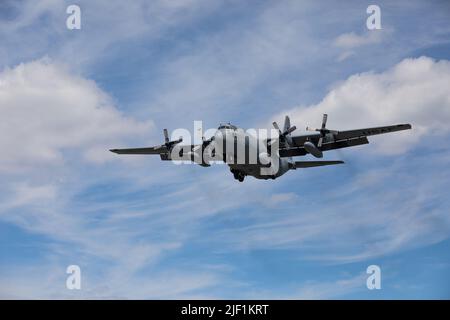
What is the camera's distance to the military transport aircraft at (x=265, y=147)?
166ft

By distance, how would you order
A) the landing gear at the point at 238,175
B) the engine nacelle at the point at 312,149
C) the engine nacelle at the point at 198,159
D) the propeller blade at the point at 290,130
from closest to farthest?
the engine nacelle at the point at 312,149 < the engine nacelle at the point at 198,159 < the propeller blade at the point at 290,130 < the landing gear at the point at 238,175

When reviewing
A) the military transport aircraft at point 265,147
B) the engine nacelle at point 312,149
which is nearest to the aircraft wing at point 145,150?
the military transport aircraft at point 265,147

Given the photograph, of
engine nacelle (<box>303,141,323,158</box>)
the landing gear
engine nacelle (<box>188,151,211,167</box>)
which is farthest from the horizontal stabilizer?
engine nacelle (<box>188,151,211,167</box>)

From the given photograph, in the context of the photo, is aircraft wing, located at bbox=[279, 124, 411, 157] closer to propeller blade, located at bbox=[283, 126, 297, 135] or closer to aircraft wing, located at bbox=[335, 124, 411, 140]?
aircraft wing, located at bbox=[335, 124, 411, 140]

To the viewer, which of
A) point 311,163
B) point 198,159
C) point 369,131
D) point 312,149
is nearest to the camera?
point 369,131

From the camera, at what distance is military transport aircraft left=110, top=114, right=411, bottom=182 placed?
5066 cm

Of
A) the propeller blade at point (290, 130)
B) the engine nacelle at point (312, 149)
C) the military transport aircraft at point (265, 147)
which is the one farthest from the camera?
the propeller blade at point (290, 130)

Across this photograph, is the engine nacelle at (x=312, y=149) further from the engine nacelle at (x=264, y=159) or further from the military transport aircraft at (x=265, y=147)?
the engine nacelle at (x=264, y=159)

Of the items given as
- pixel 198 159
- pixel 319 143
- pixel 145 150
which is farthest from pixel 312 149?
pixel 145 150

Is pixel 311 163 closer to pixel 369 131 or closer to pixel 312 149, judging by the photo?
pixel 312 149

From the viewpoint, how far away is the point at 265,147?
177 ft
